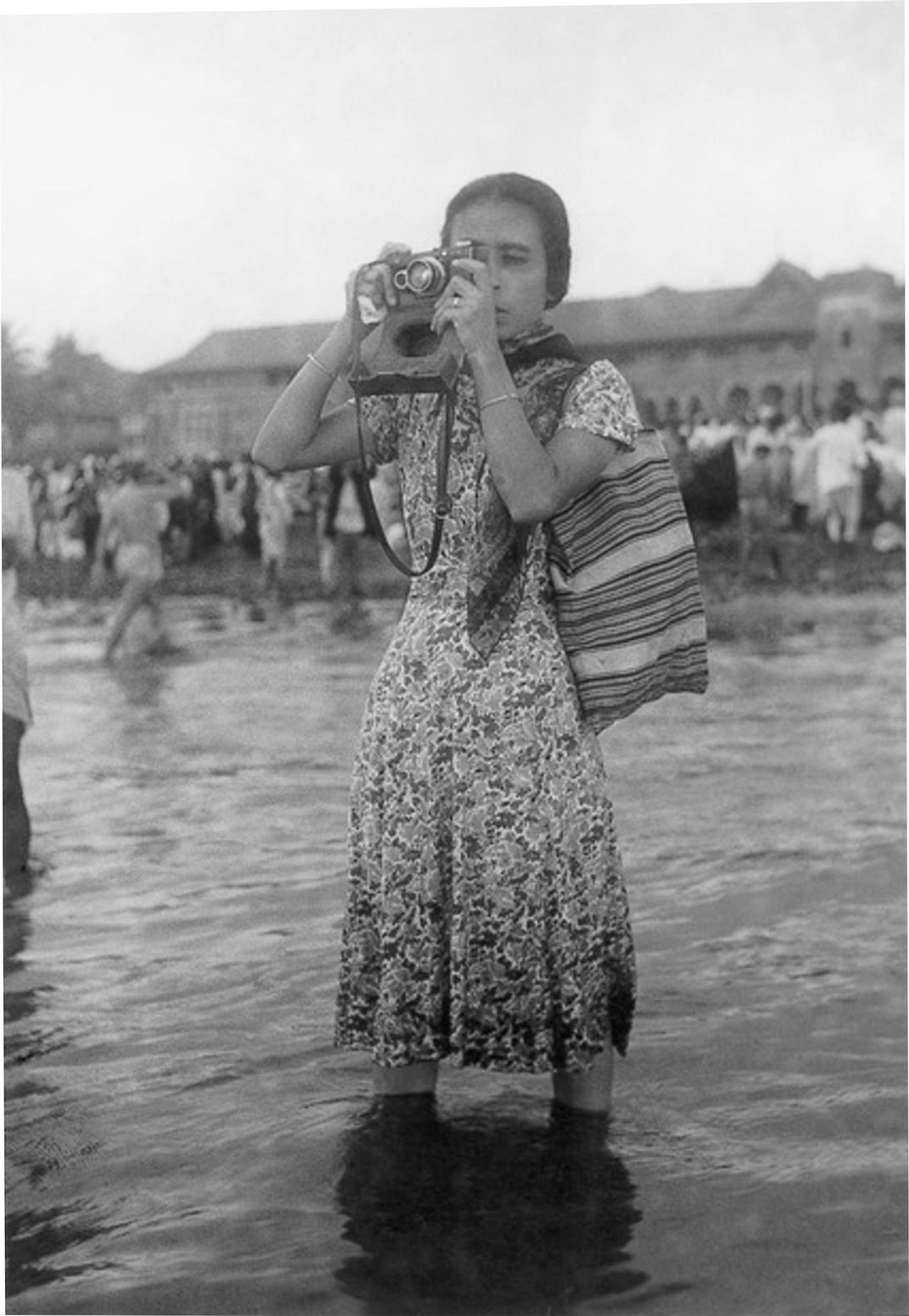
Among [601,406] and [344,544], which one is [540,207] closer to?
[601,406]

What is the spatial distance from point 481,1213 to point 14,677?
1353 millimetres

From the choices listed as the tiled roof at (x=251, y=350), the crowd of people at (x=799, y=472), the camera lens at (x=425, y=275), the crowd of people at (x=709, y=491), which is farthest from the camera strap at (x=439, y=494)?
the crowd of people at (x=799, y=472)

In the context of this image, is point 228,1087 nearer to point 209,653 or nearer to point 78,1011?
point 78,1011

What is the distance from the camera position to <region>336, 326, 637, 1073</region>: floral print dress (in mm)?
2109

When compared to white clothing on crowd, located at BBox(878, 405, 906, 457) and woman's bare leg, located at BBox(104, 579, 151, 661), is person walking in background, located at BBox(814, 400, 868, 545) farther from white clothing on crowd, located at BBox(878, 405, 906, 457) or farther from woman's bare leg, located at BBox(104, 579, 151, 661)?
woman's bare leg, located at BBox(104, 579, 151, 661)

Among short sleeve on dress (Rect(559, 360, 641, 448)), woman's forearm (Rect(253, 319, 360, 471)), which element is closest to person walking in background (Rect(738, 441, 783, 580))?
short sleeve on dress (Rect(559, 360, 641, 448))

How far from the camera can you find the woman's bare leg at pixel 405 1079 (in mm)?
2332

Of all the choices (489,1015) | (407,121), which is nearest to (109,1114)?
(489,1015)

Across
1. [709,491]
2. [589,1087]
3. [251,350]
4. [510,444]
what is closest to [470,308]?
[510,444]

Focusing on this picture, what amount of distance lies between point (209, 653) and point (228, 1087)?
45.9 inches

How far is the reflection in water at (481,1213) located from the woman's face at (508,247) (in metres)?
1.16

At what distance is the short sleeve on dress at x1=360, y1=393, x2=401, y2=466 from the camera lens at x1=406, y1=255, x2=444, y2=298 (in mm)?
188

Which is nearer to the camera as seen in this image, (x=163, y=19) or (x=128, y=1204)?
(x=128, y=1204)

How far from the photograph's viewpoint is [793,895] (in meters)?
3.06
